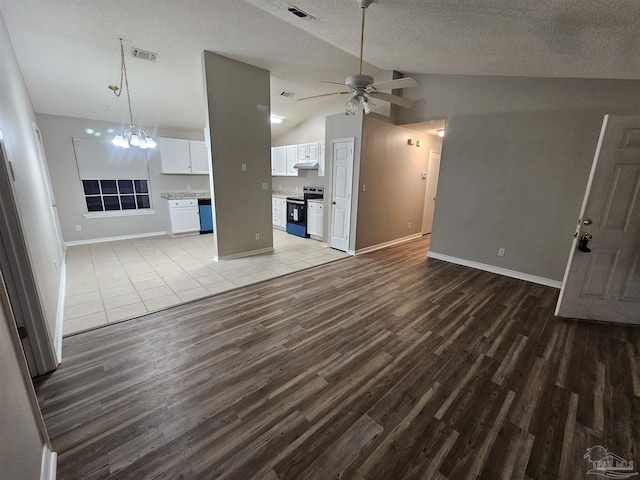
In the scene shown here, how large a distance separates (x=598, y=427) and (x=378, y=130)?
4362 millimetres

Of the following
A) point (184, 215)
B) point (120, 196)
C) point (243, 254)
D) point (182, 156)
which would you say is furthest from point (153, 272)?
point (182, 156)

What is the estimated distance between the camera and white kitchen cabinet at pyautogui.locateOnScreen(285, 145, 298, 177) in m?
6.95

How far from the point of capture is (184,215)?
6.09 meters

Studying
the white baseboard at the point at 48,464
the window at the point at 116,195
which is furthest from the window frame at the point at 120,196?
the white baseboard at the point at 48,464

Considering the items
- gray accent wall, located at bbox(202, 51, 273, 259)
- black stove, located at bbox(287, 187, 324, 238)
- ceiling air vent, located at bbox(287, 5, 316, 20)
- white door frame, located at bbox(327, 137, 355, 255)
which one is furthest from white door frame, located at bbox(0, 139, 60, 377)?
black stove, located at bbox(287, 187, 324, 238)

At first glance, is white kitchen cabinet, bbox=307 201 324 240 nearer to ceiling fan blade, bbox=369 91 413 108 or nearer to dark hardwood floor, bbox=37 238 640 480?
dark hardwood floor, bbox=37 238 640 480

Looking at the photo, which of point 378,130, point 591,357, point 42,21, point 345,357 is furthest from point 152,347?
point 378,130

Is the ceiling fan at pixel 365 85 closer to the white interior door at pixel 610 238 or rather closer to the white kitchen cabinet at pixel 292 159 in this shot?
the white interior door at pixel 610 238

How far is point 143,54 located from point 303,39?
2122 mm

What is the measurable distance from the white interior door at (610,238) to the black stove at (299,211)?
459 cm

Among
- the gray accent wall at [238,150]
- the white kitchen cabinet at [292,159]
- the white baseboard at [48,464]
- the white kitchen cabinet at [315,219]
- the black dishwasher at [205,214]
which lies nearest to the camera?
the white baseboard at [48,464]

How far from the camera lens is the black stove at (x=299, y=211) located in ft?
20.2

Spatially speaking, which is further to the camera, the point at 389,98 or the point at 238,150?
the point at 238,150

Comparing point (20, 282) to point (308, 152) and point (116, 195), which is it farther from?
point (308, 152)
